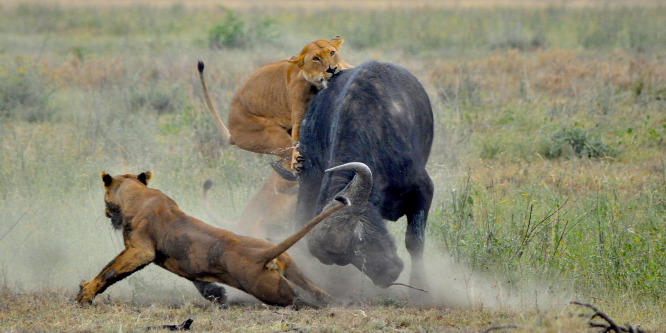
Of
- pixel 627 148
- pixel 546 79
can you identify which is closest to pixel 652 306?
pixel 627 148

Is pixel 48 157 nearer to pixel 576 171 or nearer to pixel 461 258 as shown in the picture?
pixel 461 258

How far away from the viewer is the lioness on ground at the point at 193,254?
596cm

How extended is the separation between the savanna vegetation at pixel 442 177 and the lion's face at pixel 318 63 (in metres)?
1.74

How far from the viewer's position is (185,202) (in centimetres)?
968

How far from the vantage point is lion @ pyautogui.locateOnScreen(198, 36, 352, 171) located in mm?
7316

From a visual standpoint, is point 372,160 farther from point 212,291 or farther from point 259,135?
point 259,135

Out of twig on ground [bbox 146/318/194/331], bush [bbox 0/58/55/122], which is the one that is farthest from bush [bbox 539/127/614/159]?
bush [bbox 0/58/55/122]

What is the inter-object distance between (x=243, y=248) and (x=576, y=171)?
5667 millimetres

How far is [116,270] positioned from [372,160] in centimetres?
219

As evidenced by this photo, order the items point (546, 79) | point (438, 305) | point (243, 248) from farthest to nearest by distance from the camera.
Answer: point (546, 79) → point (438, 305) → point (243, 248)

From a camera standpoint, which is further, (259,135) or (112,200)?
(259,135)

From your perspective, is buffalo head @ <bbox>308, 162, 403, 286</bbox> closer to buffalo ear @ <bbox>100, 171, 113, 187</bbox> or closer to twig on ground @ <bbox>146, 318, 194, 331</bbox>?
twig on ground @ <bbox>146, 318, 194, 331</bbox>

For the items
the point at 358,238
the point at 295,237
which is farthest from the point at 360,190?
the point at 295,237

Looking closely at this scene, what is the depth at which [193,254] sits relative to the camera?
618 centimetres
